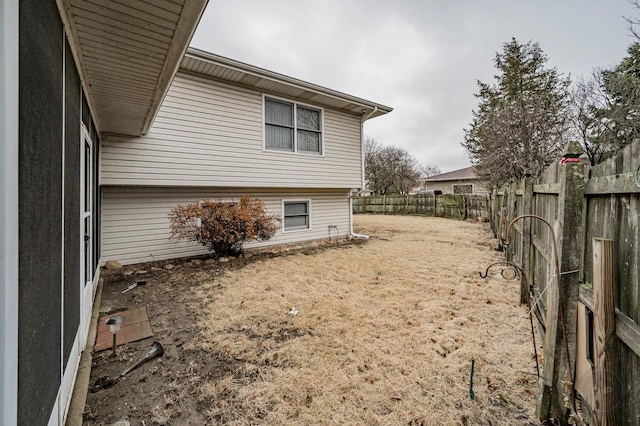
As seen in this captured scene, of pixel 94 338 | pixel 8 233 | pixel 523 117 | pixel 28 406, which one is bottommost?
pixel 94 338

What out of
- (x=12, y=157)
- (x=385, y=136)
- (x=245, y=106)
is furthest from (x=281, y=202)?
(x=385, y=136)

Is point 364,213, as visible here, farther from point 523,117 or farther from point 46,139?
point 46,139

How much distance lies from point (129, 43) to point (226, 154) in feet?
14.1

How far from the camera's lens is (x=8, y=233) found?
971 millimetres

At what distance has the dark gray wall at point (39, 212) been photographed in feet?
3.75

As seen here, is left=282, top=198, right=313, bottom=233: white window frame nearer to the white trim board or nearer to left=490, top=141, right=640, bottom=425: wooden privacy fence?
left=490, top=141, right=640, bottom=425: wooden privacy fence

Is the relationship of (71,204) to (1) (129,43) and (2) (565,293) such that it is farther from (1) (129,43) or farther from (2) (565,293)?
(2) (565,293)

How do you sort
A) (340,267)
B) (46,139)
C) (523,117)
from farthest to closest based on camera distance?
(523,117) < (340,267) < (46,139)

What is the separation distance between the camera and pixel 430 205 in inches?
700

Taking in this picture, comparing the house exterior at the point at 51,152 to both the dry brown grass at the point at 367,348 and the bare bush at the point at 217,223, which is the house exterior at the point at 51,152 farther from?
the bare bush at the point at 217,223

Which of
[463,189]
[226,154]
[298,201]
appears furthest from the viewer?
[463,189]

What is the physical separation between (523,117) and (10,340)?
14.7 meters

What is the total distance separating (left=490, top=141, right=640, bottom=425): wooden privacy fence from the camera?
1.24 m

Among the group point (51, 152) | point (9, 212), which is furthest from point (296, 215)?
point (9, 212)
